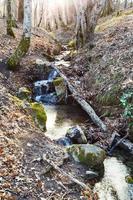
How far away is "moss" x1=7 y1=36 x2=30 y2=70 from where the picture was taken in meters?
17.1

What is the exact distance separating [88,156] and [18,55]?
28.1 ft

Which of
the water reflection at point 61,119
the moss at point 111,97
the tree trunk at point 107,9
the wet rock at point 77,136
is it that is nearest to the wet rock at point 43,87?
the water reflection at point 61,119

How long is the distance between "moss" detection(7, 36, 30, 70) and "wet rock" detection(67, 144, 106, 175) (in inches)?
308

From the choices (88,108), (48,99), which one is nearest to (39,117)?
(88,108)

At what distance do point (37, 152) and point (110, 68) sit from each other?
7.33 metres

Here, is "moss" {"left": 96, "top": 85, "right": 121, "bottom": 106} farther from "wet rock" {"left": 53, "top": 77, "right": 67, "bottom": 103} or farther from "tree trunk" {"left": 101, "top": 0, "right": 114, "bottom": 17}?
"tree trunk" {"left": 101, "top": 0, "right": 114, "bottom": 17}

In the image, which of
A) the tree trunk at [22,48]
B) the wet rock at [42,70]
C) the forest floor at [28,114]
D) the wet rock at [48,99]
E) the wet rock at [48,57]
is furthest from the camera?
the wet rock at [48,57]

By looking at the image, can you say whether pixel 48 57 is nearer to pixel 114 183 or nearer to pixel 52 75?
pixel 52 75

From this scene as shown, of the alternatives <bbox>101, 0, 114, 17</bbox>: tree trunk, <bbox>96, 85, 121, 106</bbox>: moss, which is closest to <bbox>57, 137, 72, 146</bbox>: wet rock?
<bbox>96, 85, 121, 106</bbox>: moss

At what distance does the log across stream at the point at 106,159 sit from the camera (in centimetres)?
927

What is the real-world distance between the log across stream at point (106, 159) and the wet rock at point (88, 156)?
356mm

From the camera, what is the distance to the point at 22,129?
10.6m

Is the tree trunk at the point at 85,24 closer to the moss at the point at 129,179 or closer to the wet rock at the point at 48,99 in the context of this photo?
the wet rock at the point at 48,99

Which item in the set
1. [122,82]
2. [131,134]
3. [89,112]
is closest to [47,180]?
[131,134]
